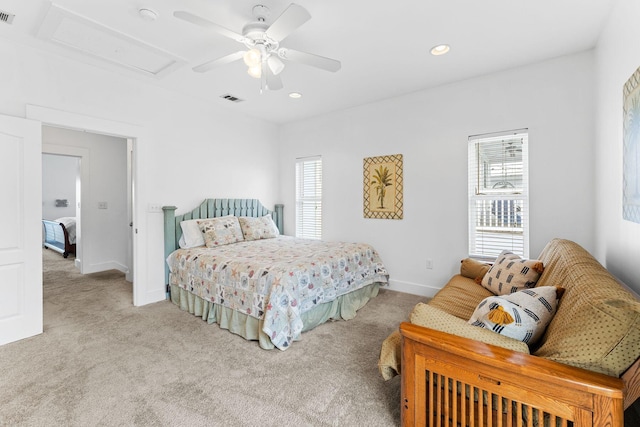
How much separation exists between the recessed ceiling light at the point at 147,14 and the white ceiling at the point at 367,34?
0.04m

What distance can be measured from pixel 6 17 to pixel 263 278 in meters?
2.84

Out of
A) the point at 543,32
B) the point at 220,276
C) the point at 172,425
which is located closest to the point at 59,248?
the point at 220,276

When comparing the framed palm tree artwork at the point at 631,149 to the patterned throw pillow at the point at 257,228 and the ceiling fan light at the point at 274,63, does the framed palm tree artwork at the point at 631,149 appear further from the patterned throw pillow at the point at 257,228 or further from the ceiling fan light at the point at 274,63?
the patterned throw pillow at the point at 257,228

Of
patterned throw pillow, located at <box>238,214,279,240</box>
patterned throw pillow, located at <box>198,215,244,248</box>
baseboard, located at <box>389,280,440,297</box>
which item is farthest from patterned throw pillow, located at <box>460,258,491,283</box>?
patterned throw pillow, located at <box>198,215,244,248</box>

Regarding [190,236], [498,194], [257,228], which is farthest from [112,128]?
[498,194]

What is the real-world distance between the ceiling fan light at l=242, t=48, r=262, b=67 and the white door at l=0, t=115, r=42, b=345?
2.13 metres

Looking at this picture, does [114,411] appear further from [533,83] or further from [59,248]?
[59,248]

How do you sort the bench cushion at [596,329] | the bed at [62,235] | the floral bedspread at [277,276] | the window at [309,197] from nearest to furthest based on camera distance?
the bench cushion at [596,329] → the floral bedspread at [277,276] → the window at [309,197] → the bed at [62,235]

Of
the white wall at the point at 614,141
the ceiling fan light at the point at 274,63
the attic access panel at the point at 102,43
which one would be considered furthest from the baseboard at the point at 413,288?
the attic access panel at the point at 102,43

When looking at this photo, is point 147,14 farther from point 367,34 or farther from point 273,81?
point 367,34

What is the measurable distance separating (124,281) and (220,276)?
2581mm

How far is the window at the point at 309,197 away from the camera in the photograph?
15.9 feet

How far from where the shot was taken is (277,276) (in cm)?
245

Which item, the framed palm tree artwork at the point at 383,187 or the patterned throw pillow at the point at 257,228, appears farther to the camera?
the patterned throw pillow at the point at 257,228
